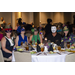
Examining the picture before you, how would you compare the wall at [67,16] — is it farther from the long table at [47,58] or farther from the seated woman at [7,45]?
the long table at [47,58]

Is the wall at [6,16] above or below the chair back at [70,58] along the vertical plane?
above

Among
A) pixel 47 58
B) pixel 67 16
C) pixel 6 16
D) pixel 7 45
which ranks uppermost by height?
pixel 67 16

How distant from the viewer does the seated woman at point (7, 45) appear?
10.7 feet

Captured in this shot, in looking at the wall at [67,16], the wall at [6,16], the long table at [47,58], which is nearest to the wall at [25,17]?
the wall at [6,16]

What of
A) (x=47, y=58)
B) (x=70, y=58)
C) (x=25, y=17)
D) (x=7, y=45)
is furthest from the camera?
(x=25, y=17)

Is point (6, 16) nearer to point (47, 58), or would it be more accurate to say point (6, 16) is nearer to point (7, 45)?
point (7, 45)

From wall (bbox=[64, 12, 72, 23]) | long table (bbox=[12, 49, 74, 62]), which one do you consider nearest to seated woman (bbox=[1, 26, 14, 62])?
long table (bbox=[12, 49, 74, 62])

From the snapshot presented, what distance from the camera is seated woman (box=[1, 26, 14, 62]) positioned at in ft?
10.7

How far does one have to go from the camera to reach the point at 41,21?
12.8m

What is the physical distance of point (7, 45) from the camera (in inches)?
133

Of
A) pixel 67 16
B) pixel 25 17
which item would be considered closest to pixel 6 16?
pixel 25 17

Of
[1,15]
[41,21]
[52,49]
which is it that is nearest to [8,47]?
[52,49]
